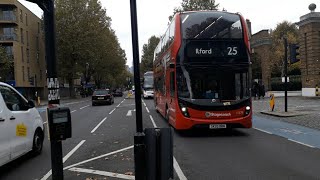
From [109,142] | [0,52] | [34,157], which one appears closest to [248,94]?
[109,142]

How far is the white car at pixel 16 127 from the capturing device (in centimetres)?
720

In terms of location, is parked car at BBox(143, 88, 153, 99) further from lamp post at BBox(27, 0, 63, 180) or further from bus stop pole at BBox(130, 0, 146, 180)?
bus stop pole at BBox(130, 0, 146, 180)

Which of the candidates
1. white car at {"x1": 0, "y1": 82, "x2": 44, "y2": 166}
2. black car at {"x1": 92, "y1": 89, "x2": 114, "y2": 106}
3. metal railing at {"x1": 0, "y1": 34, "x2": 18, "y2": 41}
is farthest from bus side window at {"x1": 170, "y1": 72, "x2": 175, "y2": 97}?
metal railing at {"x1": 0, "y1": 34, "x2": 18, "y2": 41}

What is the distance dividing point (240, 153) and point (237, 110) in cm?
298

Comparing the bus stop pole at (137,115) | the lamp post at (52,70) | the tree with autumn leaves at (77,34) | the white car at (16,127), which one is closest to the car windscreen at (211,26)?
the white car at (16,127)

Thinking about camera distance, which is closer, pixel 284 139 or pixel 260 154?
pixel 260 154

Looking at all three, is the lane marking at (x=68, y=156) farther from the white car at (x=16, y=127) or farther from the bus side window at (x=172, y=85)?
the bus side window at (x=172, y=85)

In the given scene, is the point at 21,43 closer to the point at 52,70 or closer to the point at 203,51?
the point at 203,51

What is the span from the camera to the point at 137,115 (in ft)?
14.9

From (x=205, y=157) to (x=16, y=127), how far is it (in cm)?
407

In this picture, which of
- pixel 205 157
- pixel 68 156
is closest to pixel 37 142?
pixel 68 156

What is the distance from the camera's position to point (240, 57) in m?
12.0

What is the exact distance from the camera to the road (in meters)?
7.00

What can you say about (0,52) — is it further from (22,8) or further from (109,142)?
(109,142)
